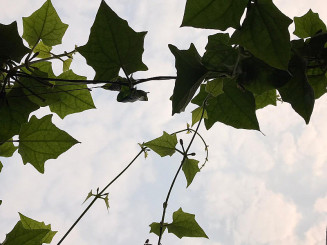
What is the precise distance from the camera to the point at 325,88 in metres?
0.81

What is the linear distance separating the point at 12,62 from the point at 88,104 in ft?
0.75

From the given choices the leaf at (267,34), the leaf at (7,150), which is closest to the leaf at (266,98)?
the leaf at (267,34)

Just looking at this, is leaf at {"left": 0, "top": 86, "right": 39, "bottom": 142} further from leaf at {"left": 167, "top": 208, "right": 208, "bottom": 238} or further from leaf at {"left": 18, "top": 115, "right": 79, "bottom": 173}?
leaf at {"left": 167, "top": 208, "right": 208, "bottom": 238}

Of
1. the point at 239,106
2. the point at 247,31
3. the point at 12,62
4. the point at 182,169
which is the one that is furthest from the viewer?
the point at 182,169

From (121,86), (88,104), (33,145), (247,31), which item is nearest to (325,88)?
(247,31)

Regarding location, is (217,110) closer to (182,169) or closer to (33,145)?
(182,169)

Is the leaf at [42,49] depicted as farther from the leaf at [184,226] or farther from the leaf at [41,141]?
the leaf at [184,226]

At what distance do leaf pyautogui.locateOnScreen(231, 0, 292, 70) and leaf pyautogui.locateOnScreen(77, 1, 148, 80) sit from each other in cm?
24

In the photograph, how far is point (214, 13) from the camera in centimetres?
55

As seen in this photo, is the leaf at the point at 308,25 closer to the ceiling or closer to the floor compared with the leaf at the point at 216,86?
closer to the ceiling

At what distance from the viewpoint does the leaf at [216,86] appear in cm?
75

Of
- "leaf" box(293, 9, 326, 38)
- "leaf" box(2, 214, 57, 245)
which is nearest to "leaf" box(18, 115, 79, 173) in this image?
"leaf" box(2, 214, 57, 245)

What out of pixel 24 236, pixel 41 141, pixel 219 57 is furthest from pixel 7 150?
pixel 219 57

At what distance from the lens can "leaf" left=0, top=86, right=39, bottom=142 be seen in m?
0.84
